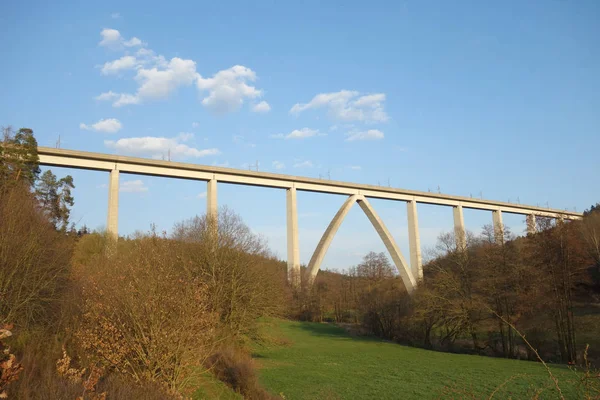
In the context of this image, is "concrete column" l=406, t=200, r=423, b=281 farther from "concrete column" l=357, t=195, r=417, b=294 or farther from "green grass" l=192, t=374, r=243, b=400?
"green grass" l=192, t=374, r=243, b=400

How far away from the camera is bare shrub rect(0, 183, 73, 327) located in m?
9.72

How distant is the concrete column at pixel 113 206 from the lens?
26.6 m

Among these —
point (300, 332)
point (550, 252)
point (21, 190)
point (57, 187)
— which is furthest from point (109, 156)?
point (550, 252)

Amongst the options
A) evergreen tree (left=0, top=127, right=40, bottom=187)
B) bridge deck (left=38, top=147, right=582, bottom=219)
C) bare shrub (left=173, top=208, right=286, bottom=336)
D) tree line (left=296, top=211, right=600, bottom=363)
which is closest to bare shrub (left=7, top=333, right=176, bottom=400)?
bare shrub (left=173, top=208, right=286, bottom=336)

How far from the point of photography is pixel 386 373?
54.5ft

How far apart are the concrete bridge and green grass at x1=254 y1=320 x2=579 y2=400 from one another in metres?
8.17

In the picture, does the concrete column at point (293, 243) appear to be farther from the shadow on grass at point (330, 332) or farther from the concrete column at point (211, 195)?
the concrete column at point (211, 195)

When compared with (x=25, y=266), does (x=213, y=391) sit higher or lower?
lower

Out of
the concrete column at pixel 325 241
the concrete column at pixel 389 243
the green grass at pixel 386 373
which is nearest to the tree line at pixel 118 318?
the green grass at pixel 386 373

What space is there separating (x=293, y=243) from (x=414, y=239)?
42.8 ft

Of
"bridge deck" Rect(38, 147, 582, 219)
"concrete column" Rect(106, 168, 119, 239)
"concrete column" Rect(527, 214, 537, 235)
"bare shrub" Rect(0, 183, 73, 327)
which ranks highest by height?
"bridge deck" Rect(38, 147, 582, 219)

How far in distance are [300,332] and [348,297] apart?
1417 cm

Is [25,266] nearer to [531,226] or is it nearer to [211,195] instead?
[531,226]

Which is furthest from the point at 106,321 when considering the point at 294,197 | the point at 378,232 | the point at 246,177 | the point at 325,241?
the point at 378,232
